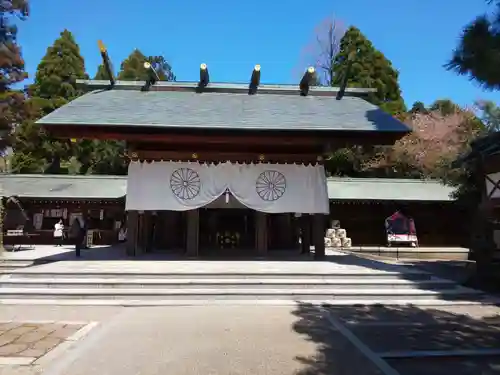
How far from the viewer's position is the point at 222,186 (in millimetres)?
A: 11883

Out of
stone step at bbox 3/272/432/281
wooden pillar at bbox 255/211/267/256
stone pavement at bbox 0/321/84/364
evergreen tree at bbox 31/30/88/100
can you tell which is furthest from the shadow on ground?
evergreen tree at bbox 31/30/88/100

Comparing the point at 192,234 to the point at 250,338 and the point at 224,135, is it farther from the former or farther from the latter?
the point at 250,338

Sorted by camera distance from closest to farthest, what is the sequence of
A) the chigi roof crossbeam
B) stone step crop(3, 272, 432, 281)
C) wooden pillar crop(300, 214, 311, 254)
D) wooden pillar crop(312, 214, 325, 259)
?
stone step crop(3, 272, 432, 281), wooden pillar crop(312, 214, 325, 259), wooden pillar crop(300, 214, 311, 254), the chigi roof crossbeam

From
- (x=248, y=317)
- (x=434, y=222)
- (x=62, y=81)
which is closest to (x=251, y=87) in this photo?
(x=248, y=317)

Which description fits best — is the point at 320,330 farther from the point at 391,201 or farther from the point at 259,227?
the point at 391,201

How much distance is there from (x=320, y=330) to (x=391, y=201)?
1651 cm

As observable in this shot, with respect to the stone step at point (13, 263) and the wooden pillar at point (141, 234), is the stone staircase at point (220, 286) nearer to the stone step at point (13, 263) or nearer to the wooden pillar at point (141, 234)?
the stone step at point (13, 263)

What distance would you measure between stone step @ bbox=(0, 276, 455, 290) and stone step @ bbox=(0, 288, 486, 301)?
6.1 inches

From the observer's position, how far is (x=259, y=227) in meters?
13.2

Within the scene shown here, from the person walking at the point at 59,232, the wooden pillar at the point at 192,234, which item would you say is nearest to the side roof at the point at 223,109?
the wooden pillar at the point at 192,234

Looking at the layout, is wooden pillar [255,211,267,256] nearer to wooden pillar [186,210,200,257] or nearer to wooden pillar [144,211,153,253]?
wooden pillar [186,210,200,257]

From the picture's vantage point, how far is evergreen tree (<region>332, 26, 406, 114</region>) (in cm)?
3041

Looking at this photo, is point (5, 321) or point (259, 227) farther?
point (259, 227)

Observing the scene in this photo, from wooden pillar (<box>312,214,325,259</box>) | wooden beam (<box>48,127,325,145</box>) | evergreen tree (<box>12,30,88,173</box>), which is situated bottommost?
wooden pillar (<box>312,214,325,259</box>)
